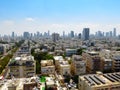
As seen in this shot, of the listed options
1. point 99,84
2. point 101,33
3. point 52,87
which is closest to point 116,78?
A: point 99,84

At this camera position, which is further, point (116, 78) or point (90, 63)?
point (90, 63)

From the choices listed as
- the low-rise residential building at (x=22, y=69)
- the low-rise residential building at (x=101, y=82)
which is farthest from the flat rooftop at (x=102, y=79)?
the low-rise residential building at (x=22, y=69)

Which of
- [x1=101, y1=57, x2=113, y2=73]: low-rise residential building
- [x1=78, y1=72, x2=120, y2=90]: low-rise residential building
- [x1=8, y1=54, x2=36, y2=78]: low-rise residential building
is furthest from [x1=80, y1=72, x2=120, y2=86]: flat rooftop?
[x1=101, y1=57, x2=113, y2=73]: low-rise residential building

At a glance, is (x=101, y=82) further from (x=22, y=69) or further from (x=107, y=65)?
(x=107, y=65)

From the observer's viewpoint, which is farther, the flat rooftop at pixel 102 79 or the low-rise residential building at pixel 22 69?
the low-rise residential building at pixel 22 69

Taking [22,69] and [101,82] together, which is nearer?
[101,82]

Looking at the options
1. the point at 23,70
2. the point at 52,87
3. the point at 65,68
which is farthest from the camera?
the point at 65,68

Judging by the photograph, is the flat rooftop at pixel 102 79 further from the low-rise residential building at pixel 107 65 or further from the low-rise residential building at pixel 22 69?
the low-rise residential building at pixel 107 65

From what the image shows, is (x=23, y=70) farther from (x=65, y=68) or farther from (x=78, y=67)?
(x=78, y=67)

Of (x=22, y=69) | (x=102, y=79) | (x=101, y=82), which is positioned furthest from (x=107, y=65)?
(x=22, y=69)
